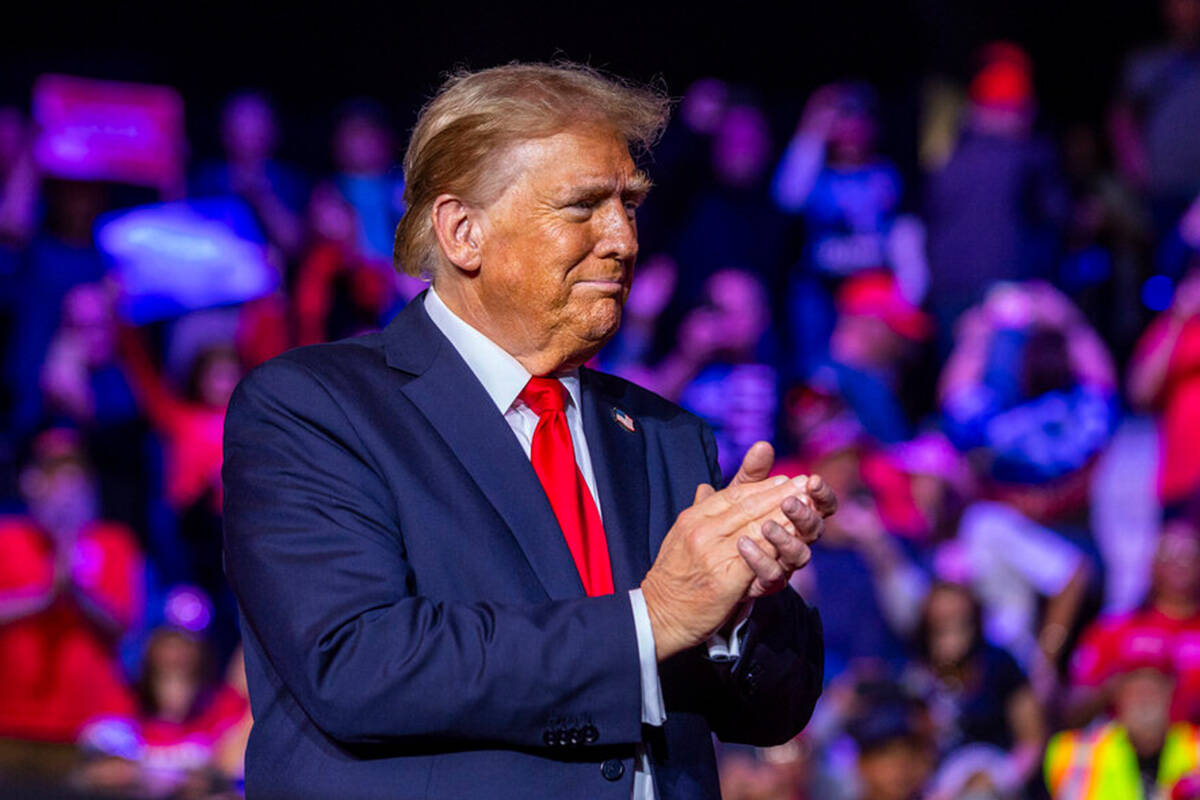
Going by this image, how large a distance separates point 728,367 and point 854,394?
60 centimetres

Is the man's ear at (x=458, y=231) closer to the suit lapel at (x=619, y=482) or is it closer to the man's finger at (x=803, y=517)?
the suit lapel at (x=619, y=482)

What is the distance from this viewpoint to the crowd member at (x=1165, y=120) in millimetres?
5922

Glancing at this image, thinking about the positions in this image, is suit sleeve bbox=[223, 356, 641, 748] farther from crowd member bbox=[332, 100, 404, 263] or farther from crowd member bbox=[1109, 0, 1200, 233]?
crowd member bbox=[332, 100, 404, 263]

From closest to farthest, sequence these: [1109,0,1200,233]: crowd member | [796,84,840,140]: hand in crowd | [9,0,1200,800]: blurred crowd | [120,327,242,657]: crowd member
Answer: [9,0,1200,800]: blurred crowd
[1109,0,1200,233]: crowd member
[120,327,242,657]: crowd member
[796,84,840,140]: hand in crowd

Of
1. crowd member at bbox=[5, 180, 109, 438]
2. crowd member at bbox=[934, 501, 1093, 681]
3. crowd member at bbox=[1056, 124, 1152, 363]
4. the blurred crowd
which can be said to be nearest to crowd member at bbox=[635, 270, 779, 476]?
the blurred crowd

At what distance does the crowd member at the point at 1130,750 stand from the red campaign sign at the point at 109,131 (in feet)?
15.3

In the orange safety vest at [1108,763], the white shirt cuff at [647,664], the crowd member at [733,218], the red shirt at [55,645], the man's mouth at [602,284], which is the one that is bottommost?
the red shirt at [55,645]

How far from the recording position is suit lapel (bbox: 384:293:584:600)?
1.53 meters

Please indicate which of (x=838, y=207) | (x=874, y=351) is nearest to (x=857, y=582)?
(x=874, y=351)

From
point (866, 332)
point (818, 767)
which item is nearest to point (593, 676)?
point (818, 767)

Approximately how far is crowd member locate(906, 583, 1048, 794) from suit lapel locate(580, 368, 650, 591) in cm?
312

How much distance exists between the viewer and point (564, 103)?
167 centimetres

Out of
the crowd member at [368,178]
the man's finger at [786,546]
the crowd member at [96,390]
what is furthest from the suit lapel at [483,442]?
the crowd member at [368,178]

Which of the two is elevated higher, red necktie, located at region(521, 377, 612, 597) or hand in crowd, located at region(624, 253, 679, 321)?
red necktie, located at region(521, 377, 612, 597)
